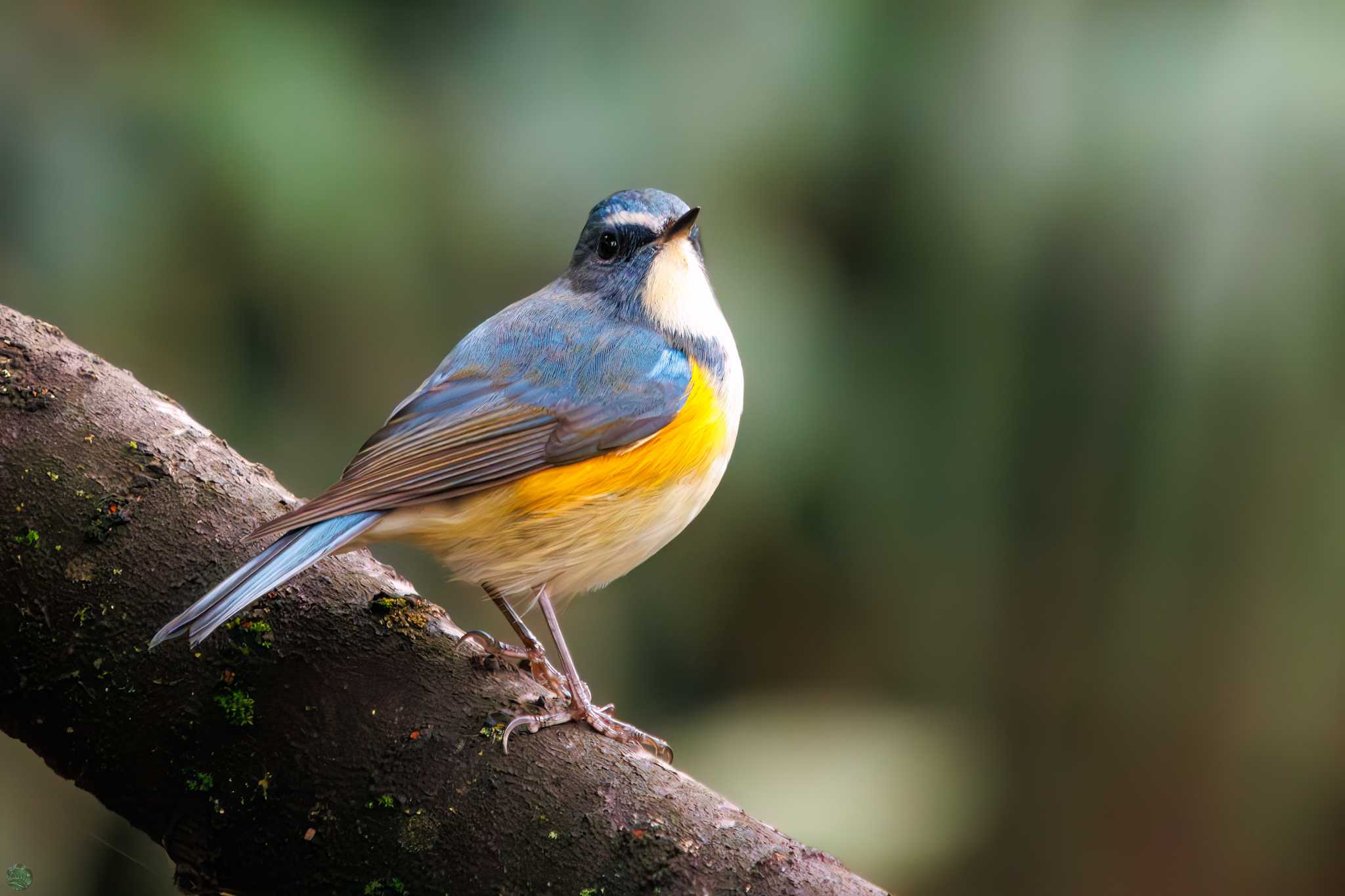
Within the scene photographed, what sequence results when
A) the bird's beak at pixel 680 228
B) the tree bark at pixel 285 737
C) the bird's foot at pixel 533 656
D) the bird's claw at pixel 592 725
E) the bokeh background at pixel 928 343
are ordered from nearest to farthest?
1. the tree bark at pixel 285 737
2. the bird's claw at pixel 592 725
3. the bird's foot at pixel 533 656
4. the bird's beak at pixel 680 228
5. the bokeh background at pixel 928 343

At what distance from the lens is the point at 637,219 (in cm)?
293

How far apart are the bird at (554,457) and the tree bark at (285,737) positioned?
20 cm

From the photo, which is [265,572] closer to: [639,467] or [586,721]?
[586,721]

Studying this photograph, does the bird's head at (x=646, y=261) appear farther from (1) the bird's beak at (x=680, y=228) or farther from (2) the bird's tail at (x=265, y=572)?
(2) the bird's tail at (x=265, y=572)

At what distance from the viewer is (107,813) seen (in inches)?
133

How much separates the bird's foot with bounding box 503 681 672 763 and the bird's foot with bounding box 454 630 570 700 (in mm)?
35

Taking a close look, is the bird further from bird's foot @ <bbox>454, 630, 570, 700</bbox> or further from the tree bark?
the tree bark

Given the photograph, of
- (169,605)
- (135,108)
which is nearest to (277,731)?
(169,605)

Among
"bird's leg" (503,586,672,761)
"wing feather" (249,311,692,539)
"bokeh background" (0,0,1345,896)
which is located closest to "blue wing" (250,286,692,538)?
"wing feather" (249,311,692,539)

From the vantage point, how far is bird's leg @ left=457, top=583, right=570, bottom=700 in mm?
2324

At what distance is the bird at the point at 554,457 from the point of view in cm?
238

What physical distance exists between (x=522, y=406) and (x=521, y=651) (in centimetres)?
54

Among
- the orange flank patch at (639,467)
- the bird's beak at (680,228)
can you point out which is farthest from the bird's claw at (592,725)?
the bird's beak at (680,228)

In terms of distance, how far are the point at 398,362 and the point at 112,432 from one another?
205 cm
